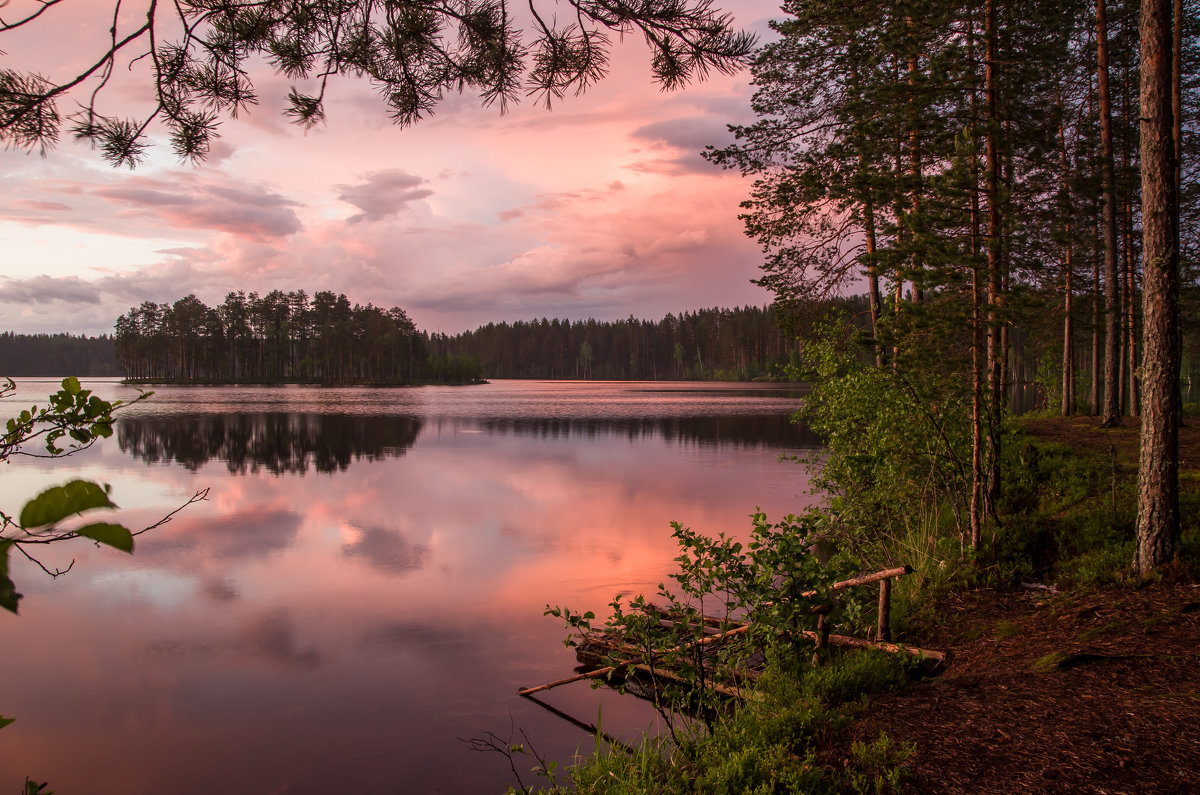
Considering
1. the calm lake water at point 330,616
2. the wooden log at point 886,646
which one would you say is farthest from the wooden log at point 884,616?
the calm lake water at point 330,616

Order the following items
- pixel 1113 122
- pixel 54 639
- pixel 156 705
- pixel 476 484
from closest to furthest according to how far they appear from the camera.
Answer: pixel 156 705 < pixel 54 639 < pixel 1113 122 < pixel 476 484

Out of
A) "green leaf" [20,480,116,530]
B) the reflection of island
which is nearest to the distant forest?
the reflection of island

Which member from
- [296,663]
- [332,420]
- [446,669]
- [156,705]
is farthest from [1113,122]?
[332,420]

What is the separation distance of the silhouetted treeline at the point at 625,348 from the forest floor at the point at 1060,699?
131562 mm

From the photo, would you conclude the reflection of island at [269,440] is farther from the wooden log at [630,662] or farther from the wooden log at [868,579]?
the wooden log at [868,579]

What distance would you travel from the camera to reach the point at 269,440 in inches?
1356

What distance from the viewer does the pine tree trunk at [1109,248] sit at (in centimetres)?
1805

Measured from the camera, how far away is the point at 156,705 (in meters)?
8.43

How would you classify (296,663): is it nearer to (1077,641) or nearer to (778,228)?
(1077,641)

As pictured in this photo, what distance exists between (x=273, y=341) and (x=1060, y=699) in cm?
13277

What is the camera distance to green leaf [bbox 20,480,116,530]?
2.87 ft

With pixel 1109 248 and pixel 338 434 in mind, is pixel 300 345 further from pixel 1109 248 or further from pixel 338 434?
pixel 1109 248

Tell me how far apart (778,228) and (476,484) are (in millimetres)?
12916

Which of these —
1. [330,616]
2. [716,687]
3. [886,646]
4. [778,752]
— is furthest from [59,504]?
[330,616]
